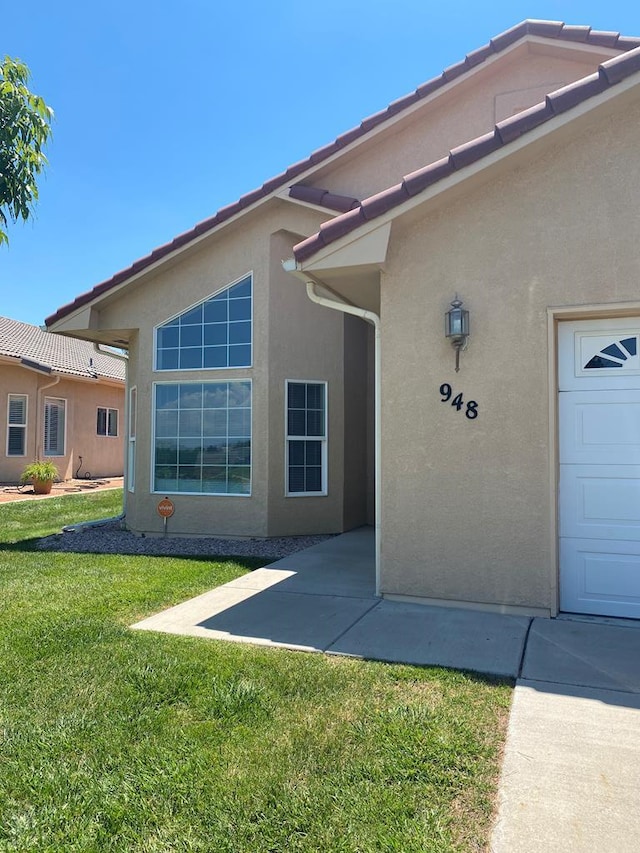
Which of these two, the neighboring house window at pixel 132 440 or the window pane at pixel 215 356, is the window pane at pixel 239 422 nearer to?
the window pane at pixel 215 356

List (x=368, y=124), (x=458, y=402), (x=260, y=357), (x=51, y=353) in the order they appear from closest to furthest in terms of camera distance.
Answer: (x=458, y=402), (x=368, y=124), (x=260, y=357), (x=51, y=353)

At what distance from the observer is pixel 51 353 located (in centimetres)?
2139

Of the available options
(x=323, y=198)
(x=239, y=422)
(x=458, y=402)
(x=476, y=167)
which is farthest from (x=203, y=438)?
(x=476, y=167)

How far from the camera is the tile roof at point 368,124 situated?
343 inches

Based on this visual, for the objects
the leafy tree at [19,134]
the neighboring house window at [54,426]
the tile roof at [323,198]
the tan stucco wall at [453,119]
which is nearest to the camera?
the leafy tree at [19,134]

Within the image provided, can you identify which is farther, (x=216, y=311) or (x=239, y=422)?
(x=216, y=311)

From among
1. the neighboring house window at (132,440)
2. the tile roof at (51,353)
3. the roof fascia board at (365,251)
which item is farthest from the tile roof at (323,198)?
the tile roof at (51,353)

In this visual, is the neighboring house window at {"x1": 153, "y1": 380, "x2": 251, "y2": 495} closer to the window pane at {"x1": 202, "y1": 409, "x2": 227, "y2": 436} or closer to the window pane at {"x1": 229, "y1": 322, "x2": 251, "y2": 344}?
the window pane at {"x1": 202, "y1": 409, "x2": 227, "y2": 436}

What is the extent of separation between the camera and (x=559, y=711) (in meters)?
3.61

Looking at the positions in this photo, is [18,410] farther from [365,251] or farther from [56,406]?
[365,251]

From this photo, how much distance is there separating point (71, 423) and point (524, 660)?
1936cm

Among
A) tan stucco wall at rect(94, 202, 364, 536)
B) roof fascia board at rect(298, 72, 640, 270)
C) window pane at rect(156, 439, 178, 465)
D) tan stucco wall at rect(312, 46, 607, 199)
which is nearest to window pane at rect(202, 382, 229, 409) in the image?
tan stucco wall at rect(94, 202, 364, 536)

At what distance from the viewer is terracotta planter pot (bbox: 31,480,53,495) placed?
56.2 ft

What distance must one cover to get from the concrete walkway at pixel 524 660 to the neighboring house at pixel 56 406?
1292 cm
